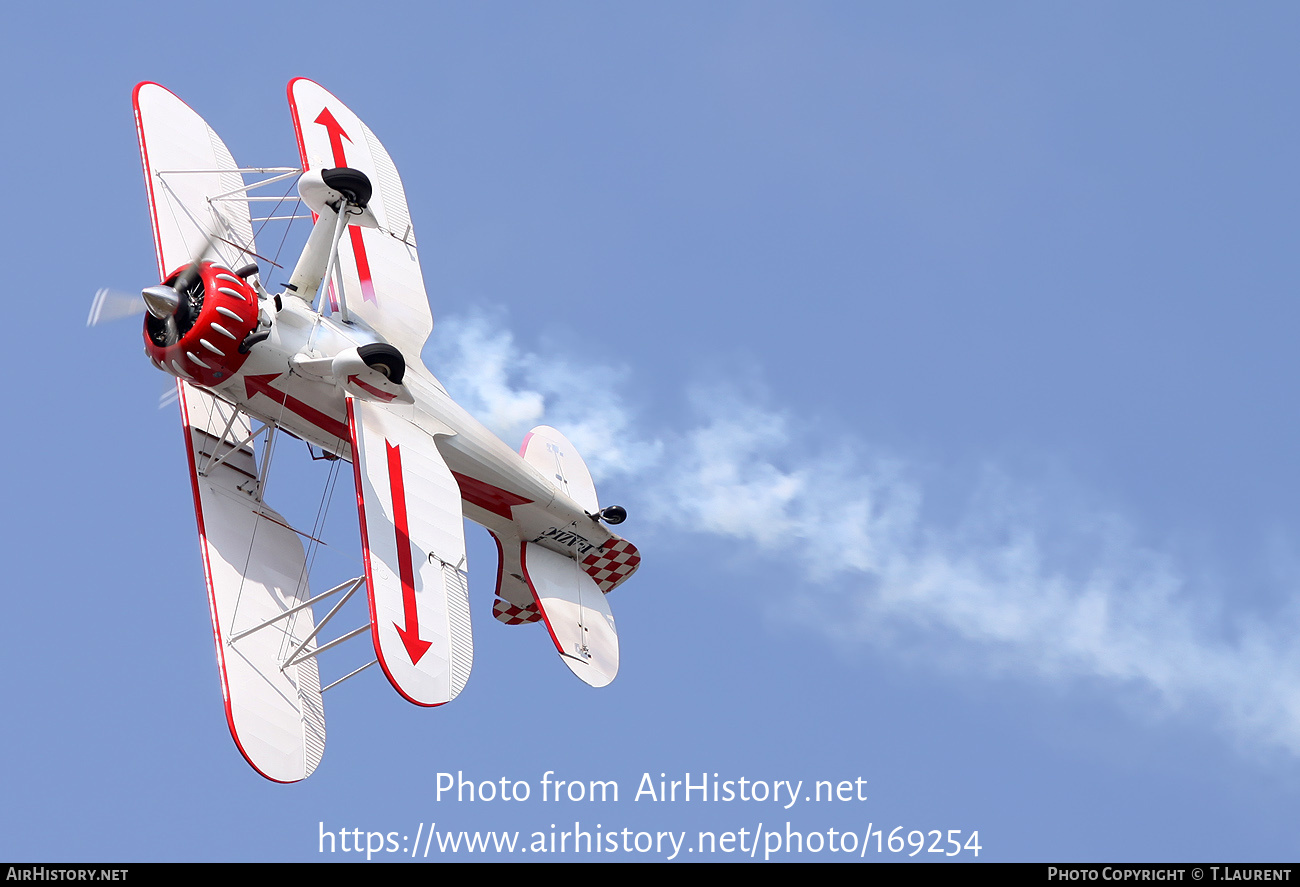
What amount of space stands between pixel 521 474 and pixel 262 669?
580 cm

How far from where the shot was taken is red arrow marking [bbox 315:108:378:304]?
30031 millimetres

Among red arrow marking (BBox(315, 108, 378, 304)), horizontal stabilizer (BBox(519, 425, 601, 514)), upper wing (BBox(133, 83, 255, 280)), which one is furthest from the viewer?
horizontal stabilizer (BBox(519, 425, 601, 514))

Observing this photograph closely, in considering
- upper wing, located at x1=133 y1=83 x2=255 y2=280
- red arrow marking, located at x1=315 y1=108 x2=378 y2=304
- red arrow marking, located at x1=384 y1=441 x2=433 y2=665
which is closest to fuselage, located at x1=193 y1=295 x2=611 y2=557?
red arrow marking, located at x1=315 y1=108 x2=378 y2=304

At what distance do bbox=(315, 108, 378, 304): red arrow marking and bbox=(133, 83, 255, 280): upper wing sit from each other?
5.45ft

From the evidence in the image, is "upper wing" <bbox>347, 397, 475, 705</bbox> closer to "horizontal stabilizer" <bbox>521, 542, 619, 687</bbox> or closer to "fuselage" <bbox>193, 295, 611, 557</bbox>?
"fuselage" <bbox>193, 295, 611, 557</bbox>

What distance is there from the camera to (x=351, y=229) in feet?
100

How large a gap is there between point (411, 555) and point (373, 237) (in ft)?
22.0

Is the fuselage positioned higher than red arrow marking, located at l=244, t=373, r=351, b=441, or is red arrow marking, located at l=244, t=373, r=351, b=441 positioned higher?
the fuselage

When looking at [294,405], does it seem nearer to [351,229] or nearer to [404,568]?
[404,568]

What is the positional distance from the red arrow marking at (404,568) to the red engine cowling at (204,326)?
2.78m

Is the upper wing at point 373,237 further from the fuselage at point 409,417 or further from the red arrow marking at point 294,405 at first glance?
the red arrow marking at point 294,405

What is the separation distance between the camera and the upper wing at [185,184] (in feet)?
94.9

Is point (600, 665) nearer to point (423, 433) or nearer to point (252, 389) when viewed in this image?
point (423, 433)

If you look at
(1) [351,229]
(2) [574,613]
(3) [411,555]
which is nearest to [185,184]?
(1) [351,229]
